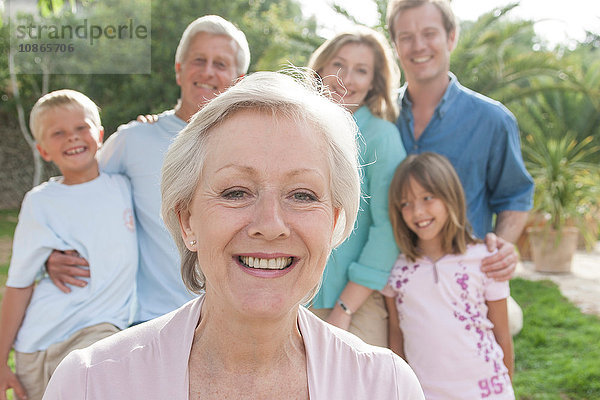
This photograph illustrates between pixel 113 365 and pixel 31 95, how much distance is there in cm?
1397

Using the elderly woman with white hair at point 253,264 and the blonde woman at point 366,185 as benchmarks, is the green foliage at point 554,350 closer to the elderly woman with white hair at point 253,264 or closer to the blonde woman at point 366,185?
the blonde woman at point 366,185

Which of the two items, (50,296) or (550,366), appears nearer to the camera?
(50,296)

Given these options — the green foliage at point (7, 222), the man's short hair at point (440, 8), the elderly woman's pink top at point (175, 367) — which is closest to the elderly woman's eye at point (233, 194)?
the elderly woman's pink top at point (175, 367)

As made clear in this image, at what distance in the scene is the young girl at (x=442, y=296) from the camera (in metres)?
2.82

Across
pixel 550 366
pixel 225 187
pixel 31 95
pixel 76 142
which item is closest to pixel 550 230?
pixel 550 366

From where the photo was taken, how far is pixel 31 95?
14.0 metres

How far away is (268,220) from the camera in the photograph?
5.14ft

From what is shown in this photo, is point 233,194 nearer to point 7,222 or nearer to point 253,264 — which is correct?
point 253,264

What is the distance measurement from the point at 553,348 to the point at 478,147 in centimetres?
354

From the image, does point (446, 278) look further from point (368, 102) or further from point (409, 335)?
point (368, 102)

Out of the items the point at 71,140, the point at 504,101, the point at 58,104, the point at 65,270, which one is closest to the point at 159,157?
the point at 71,140

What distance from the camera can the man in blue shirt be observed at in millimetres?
3199

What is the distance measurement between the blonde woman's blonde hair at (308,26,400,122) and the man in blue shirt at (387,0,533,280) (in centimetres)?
20

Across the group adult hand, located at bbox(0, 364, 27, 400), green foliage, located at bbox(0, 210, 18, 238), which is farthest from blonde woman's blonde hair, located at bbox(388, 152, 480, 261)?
green foliage, located at bbox(0, 210, 18, 238)
